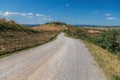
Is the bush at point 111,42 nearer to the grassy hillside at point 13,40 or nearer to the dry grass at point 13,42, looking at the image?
the grassy hillside at point 13,40

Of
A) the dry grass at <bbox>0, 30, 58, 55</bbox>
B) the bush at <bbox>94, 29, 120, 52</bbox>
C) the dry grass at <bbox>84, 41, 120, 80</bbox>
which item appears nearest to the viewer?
the dry grass at <bbox>84, 41, 120, 80</bbox>

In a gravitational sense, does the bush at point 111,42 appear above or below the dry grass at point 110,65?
below

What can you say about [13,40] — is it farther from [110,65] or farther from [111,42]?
[111,42]

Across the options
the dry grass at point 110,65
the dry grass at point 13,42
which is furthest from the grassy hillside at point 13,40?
the dry grass at point 110,65

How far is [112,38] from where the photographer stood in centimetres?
7262

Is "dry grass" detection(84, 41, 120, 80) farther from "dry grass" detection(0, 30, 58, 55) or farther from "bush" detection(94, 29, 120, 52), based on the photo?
"bush" detection(94, 29, 120, 52)

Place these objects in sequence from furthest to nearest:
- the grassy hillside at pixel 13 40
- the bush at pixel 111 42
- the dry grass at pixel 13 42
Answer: the bush at pixel 111 42
the grassy hillside at pixel 13 40
the dry grass at pixel 13 42

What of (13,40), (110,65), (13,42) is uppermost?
(110,65)

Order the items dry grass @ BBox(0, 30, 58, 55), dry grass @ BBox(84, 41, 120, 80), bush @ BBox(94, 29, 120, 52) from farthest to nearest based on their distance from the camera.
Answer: bush @ BBox(94, 29, 120, 52) → dry grass @ BBox(0, 30, 58, 55) → dry grass @ BBox(84, 41, 120, 80)

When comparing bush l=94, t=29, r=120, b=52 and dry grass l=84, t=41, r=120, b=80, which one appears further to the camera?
bush l=94, t=29, r=120, b=52

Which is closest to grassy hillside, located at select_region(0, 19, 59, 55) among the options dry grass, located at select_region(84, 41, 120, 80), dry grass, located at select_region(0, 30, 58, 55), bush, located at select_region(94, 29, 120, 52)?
dry grass, located at select_region(0, 30, 58, 55)

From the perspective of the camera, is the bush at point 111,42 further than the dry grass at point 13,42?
Yes

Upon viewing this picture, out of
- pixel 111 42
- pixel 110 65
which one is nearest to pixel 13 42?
pixel 110 65

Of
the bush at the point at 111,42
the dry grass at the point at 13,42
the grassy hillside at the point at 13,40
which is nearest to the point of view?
the dry grass at the point at 13,42
